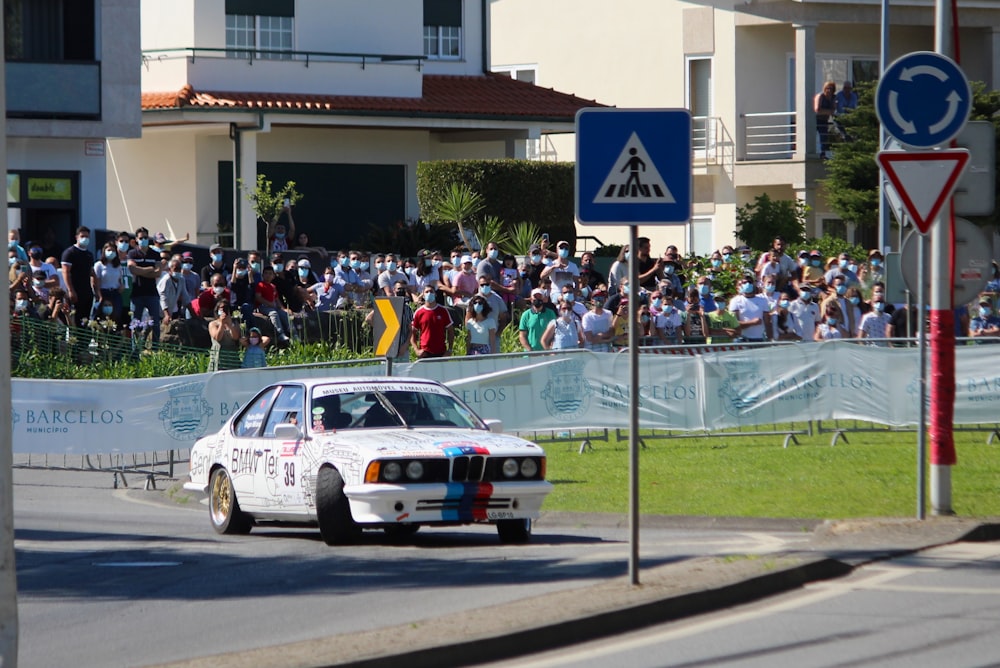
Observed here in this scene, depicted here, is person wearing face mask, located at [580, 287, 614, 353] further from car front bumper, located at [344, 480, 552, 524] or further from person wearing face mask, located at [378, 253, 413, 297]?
car front bumper, located at [344, 480, 552, 524]

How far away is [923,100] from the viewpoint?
39.7 ft

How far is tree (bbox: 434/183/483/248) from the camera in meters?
35.1

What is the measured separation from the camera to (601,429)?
66.1ft

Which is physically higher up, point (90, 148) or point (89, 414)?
point (90, 148)

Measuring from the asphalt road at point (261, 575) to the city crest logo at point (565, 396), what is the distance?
4.87 m

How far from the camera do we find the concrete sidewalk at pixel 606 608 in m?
7.71

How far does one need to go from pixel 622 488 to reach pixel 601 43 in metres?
29.4

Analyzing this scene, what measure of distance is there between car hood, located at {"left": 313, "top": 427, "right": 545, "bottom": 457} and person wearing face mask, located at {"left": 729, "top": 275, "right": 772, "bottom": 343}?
1172cm

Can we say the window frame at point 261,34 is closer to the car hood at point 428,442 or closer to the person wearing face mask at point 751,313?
the person wearing face mask at point 751,313

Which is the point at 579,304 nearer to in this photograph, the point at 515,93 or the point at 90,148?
the point at 90,148

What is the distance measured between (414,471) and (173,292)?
13.5 meters

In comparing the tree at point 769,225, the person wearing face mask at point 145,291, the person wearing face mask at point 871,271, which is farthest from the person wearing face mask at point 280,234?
the person wearing face mask at point 871,271

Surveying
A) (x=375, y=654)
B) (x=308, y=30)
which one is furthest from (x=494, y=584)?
(x=308, y=30)

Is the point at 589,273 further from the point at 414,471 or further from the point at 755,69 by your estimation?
the point at 414,471
